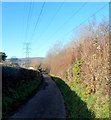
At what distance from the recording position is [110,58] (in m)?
5.55

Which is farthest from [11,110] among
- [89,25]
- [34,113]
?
[89,25]

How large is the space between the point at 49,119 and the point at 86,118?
1577 mm

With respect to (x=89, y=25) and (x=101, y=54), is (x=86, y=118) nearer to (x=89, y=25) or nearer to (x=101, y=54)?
(x=101, y=54)

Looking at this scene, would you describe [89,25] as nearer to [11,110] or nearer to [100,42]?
[100,42]

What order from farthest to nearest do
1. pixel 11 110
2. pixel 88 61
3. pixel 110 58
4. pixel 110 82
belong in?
pixel 88 61, pixel 11 110, pixel 110 58, pixel 110 82

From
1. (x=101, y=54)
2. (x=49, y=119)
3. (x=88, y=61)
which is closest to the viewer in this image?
(x=49, y=119)

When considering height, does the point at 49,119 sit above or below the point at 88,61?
below

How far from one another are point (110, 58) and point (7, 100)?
5.50 m

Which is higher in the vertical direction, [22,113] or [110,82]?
[110,82]

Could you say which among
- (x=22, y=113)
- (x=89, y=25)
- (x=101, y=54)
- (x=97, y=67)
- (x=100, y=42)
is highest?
(x=89, y=25)

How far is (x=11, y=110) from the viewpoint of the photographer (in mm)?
7117

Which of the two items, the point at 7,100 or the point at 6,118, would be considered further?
the point at 7,100

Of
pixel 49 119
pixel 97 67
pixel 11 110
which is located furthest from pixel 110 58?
pixel 11 110

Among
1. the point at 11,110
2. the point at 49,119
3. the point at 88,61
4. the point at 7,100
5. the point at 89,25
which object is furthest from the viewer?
the point at 89,25
